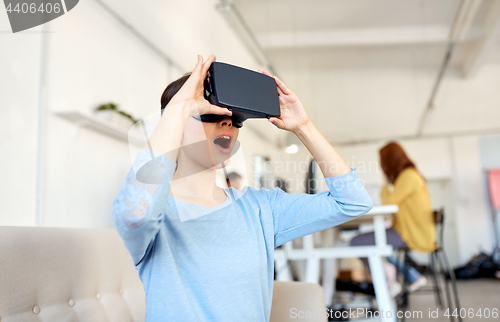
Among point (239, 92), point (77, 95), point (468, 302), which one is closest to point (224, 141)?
point (239, 92)

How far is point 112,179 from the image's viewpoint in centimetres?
247

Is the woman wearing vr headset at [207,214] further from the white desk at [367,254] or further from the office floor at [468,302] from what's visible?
the office floor at [468,302]

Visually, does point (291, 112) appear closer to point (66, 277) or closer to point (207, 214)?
point (207, 214)

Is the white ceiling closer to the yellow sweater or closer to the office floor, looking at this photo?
the yellow sweater

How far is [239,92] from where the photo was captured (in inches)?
26.8

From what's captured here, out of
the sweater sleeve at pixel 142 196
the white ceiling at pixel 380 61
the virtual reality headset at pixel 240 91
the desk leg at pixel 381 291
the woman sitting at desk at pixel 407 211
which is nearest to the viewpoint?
the sweater sleeve at pixel 142 196

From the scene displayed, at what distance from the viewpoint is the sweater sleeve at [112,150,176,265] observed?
56cm

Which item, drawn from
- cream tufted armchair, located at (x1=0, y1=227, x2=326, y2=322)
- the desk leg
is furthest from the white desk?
cream tufted armchair, located at (x1=0, y1=227, x2=326, y2=322)

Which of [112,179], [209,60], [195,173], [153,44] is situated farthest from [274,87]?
[153,44]

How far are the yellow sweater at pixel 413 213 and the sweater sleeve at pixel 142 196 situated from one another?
2.39m

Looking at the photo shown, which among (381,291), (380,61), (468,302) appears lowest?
(468,302)

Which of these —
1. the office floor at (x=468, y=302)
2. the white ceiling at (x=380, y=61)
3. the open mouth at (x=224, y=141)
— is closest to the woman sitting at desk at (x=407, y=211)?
the office floor at (x=468, y=302)

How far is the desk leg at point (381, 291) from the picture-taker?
160 centimetres

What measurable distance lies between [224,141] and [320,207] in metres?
0.29
